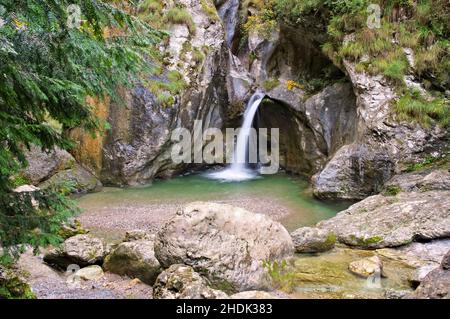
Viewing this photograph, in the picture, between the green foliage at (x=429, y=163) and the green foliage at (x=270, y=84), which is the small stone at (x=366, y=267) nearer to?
the green foliage at (x=429, y=163)

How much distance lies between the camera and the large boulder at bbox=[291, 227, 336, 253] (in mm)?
7969

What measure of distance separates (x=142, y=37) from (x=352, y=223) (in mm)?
6694

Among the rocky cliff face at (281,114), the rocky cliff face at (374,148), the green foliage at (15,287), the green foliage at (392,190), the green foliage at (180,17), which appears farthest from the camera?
the green foliage at (180,17)

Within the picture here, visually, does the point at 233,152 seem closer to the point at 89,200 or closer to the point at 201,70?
the point at 201,70

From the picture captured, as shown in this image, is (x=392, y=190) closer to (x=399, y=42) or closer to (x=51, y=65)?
(x=399, y=42)

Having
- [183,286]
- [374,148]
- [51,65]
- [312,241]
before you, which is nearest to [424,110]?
[374,148]

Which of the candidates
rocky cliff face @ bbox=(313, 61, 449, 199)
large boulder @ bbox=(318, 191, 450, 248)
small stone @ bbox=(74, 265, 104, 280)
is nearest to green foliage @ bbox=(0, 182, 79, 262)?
small stone @ bbox=(74, 265, 104, 280)

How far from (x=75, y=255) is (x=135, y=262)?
1423mm

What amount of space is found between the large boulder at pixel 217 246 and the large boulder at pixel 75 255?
222cm

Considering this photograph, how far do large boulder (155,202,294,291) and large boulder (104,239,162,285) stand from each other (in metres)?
0.78

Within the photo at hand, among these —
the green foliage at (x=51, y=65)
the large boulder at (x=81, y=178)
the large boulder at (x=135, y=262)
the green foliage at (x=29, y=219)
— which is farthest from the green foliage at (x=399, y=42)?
the green foliage at (x=29, y=219)

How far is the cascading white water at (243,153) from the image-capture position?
55.1 feet
